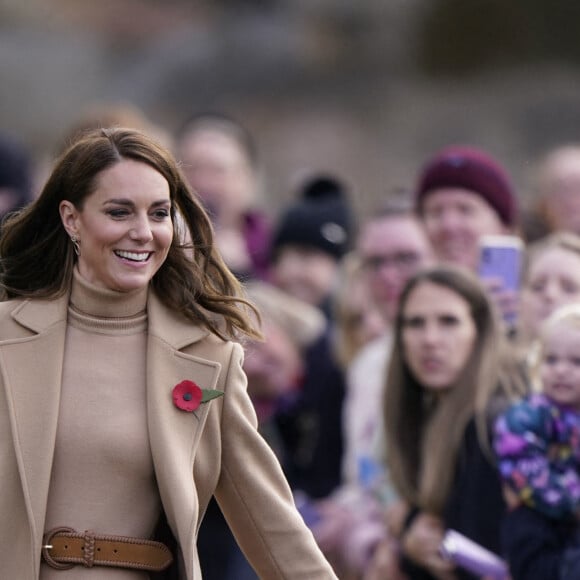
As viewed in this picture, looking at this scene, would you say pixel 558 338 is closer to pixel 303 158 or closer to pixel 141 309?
pixel 141 309

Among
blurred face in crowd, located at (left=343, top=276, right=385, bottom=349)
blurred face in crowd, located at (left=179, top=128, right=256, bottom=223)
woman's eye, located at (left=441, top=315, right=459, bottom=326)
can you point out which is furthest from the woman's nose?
blurred face in crowd, located at (left=179, top=128, right=256, bottom=223)

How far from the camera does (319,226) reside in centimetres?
1066

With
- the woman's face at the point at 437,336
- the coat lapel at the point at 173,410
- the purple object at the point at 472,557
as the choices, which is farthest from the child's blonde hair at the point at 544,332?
the coat lapel at the point at 173,410

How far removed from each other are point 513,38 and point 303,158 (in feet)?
10.1

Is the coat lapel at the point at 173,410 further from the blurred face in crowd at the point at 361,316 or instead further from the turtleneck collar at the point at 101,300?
the blurred face in crowd at the point at 361,316

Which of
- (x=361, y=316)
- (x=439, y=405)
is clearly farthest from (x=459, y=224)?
(x=439, y=405)

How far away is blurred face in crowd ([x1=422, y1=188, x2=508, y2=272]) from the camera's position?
9086 millimetres

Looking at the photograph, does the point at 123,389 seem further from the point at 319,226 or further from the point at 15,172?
the point at 319,226

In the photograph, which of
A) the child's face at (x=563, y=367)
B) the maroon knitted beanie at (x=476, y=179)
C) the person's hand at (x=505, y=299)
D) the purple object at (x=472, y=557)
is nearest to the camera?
the child's face at (x=563, y=367)

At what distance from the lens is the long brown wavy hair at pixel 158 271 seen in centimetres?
554

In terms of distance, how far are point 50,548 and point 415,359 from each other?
2.99 m

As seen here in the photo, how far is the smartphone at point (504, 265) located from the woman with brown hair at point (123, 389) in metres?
2.82

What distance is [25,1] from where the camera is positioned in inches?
940

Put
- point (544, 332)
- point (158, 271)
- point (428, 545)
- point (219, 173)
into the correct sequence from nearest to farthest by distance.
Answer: point (158, 271) < point (544, 332) < point (428, 545) < point (219, 173)
